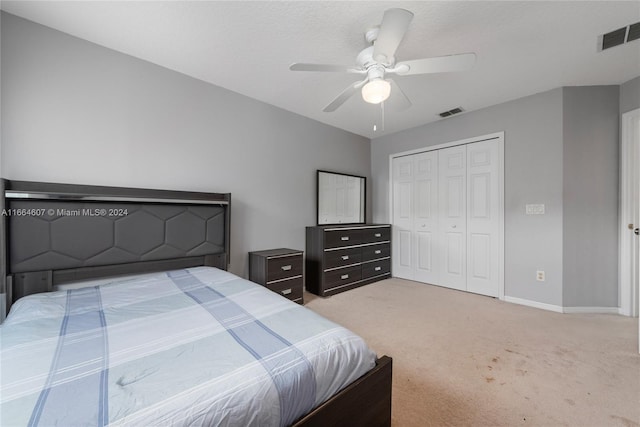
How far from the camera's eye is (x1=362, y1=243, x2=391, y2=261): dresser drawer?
12.4 feet

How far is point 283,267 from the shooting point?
2797 mm

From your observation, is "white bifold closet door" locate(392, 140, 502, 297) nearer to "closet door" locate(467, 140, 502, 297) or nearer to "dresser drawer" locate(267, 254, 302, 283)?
"closet door" locate(467, 140, 502, 297)

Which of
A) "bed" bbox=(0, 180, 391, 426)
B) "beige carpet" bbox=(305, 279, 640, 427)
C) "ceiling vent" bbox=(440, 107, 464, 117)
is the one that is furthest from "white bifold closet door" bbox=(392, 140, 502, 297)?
"bed" bbox=(0, 180, 391, 426)

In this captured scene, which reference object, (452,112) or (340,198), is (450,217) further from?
(340,198)

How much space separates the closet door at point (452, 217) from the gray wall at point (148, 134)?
1.87 meters

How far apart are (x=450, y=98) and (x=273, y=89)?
2.04 metres

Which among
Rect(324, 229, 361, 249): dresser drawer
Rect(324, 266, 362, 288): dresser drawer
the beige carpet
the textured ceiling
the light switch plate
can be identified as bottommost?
the beige carpet

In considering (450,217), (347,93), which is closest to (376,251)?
(450,217)

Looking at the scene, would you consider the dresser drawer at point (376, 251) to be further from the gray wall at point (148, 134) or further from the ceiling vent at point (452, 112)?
the ceiling vent at point (452, 112)

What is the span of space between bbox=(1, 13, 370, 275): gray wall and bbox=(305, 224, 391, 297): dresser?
303 mm

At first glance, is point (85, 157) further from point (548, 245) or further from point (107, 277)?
point (548, 245)

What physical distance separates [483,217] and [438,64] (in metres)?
2.39

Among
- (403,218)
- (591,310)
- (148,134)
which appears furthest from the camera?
(403,218)

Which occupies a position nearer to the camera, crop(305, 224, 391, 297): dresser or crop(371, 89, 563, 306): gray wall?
crop(371, 89, 563, 306): gray wall
